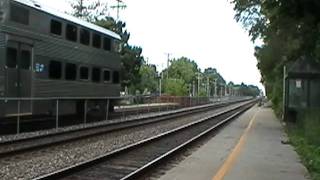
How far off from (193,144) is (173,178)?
822 cm

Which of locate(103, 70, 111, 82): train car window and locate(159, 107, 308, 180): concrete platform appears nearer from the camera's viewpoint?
A: locate(159, 107, 308, 180): concrete platform

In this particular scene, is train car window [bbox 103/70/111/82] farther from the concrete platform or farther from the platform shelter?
the platform shelter

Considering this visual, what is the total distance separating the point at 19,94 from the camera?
2139 cm

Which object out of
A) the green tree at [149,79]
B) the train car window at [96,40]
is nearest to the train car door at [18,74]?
the train car window at [96,40]

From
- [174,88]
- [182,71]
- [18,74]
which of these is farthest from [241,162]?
[182,71]

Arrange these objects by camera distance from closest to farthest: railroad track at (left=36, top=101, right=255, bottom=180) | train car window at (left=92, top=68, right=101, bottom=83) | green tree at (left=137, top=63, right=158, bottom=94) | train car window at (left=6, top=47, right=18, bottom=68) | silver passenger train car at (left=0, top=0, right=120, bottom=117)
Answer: railroad track at (left=36, top=101, right=255, bottom=180) < train car window at (left=6, top=47, right=18, bottom=68) < silver passenger train car at (left=0, top=0, right=120, bottom=117) < train car window at (left=92, top=68, right=101, bottom=83) < green tree at (left=137, top=63, right=158, bottom=94)

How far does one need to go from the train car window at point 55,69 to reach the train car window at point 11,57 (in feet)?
11.4

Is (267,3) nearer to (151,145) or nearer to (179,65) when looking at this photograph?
(151,145)

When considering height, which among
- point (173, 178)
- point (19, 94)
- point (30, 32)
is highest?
point (30, 32)

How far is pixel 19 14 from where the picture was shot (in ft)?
69.3

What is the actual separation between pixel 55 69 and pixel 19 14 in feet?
13.4

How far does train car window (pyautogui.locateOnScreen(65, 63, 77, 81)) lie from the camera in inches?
1032

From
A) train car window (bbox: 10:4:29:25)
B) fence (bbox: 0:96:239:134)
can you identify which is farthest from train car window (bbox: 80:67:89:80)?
train car window (bbox: 10:4:29:25)

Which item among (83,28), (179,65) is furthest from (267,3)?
(179,65)
